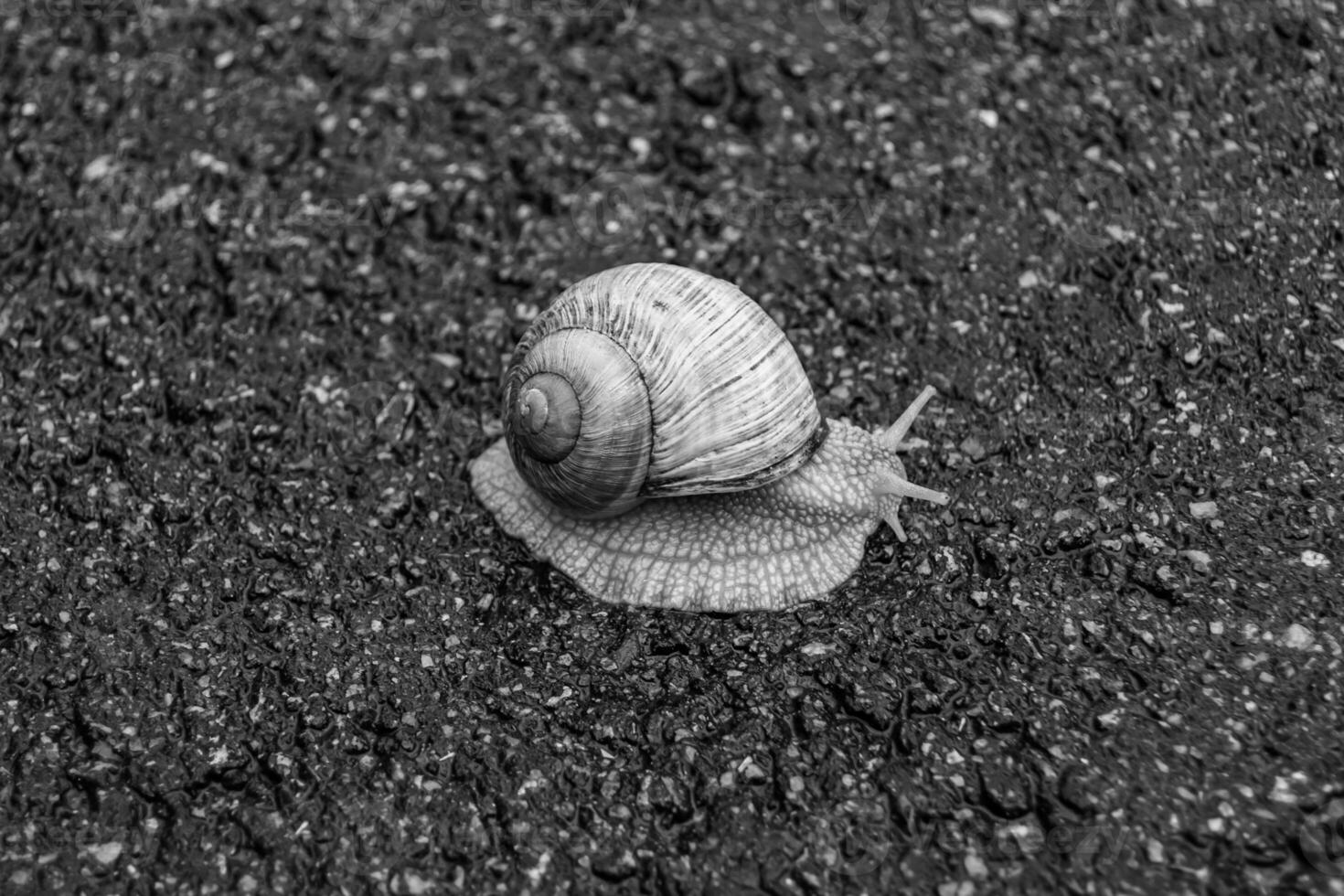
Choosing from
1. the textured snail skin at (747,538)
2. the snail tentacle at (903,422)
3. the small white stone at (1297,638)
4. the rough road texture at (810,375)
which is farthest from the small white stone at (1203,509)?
the snail tentacle at (903,422)

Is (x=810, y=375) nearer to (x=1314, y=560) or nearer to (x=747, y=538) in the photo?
(x=747, y=538)

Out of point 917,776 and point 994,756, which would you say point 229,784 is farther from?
point 994,756

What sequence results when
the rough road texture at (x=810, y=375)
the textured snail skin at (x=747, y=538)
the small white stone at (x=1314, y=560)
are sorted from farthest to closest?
the textured snail skin at (x=747, y=538)
the small white stone at (x=1314, y=560)
the rough road texture at (x=810, y=375)

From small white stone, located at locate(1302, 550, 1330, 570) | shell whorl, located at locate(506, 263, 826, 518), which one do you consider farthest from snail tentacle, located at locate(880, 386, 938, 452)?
small white stone, located at locate(1302, 550, 1330, 570)

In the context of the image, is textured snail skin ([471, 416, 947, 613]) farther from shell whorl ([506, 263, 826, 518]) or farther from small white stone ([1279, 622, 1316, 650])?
small white stone ([1279, 622, 1316, 650])

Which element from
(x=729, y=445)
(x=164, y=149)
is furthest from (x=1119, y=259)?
(x=164, y=149)

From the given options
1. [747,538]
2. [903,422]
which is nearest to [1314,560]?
[903,422]

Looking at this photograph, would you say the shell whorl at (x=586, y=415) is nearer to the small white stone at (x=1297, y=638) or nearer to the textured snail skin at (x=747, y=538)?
the textured snail skin at (x=747, y=538)
